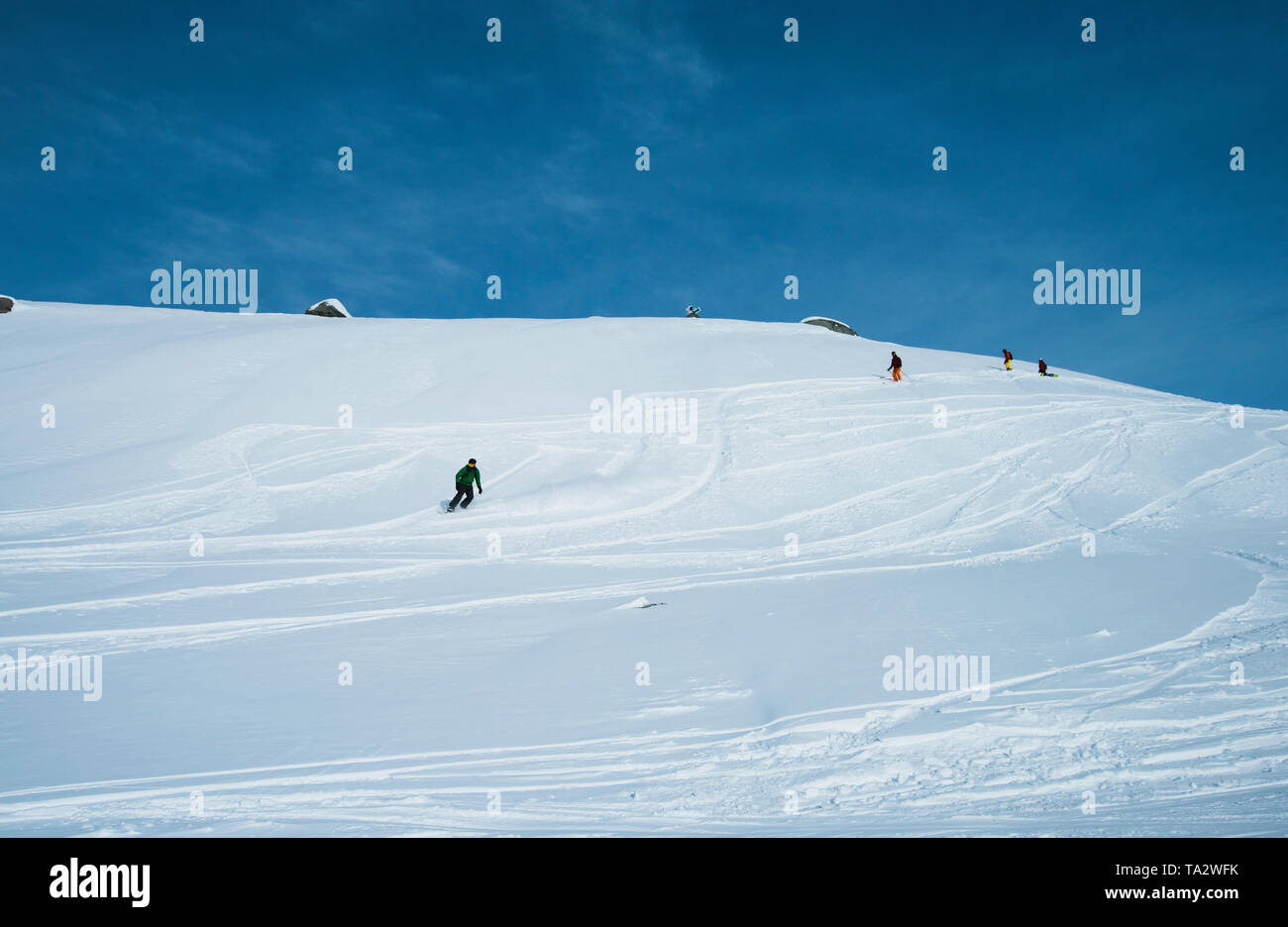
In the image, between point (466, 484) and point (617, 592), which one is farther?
point (466, 484)

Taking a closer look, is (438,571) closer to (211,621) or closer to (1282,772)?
(211,621)

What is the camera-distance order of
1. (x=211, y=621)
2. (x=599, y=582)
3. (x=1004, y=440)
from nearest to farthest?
(x=211, y=621)
(x=599, y=582)
(x=1004, y=440)

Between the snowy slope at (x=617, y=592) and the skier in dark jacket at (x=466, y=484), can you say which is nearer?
the snowy slope at (x=617, y=592)

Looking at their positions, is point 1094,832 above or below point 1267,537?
below

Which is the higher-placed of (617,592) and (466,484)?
(466,484)

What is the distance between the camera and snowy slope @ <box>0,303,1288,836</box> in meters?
4.90

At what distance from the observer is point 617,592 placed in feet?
34.7

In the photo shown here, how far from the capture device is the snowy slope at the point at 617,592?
4898 millimetres

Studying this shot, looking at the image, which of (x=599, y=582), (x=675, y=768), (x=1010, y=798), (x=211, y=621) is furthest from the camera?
(x=599, y=582)

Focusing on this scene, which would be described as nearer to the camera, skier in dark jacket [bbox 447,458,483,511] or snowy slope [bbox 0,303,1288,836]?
snowy slope [bbox 0,303,1288,836]

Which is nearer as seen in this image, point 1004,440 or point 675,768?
point 675,768
